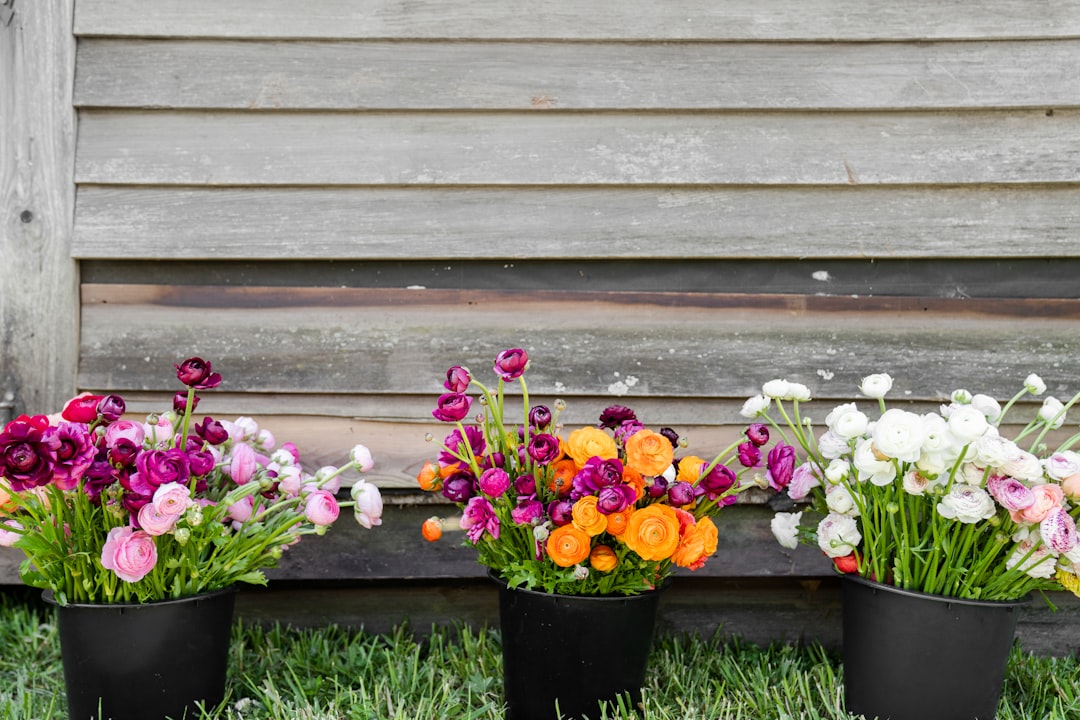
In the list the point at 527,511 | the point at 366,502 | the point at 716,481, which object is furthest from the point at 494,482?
the point at 716,481

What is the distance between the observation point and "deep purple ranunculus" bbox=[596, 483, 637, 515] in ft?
4.32

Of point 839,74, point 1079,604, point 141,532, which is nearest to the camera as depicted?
point 141,532

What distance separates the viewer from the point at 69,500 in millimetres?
1431

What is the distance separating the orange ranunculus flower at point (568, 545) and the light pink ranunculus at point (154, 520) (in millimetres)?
595

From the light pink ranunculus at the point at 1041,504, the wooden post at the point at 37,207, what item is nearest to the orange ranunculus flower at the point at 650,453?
the light pink ranunculus at the point at 1041,504

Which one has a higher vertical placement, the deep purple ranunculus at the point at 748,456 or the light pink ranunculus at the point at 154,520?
the deep purple ranunculus at the point at 748,456

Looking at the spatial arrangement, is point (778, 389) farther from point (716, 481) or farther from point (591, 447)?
point (591, 447)

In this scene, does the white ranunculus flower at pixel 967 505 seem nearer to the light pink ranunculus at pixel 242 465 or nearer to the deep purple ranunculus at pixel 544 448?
the deep purple ranunculus at pixel 544 448

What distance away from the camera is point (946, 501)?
4.50ft

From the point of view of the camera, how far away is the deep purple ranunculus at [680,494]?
1.41 metres

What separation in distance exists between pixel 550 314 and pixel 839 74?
773mm

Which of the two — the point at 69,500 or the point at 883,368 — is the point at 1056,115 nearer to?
the point at 883,368

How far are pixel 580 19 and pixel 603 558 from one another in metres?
1.08

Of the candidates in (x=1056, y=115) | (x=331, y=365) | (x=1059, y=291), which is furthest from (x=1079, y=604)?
(x=331, y=365)
